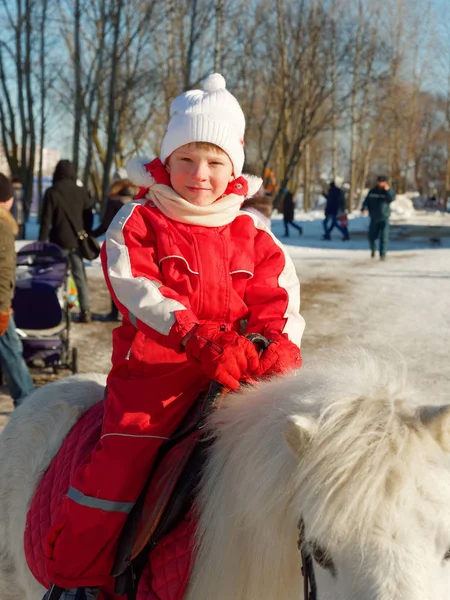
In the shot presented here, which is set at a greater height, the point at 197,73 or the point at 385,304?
the point at 197,73

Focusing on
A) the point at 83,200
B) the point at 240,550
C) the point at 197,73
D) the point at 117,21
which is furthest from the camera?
the point at 197,73

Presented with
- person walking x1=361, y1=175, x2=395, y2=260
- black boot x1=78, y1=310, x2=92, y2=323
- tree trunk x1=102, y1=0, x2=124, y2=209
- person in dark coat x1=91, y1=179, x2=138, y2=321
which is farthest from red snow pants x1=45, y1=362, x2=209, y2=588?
tree trunk x1=102, y1=0, x2=124, y2=209

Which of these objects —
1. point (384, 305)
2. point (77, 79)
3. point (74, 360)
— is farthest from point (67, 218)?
point (77, 79)

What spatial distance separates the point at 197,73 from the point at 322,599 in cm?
2625

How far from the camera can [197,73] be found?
25703mm

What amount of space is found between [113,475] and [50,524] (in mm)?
414

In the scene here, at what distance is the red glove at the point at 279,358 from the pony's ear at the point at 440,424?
0.51 m

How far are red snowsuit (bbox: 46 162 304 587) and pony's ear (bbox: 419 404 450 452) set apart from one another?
2.20 ft

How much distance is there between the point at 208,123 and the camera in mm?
2150

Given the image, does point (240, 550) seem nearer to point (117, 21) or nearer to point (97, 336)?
point (97, 336)

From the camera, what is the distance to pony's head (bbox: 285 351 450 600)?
50.5 inches

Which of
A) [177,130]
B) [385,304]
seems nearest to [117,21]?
[385,304]

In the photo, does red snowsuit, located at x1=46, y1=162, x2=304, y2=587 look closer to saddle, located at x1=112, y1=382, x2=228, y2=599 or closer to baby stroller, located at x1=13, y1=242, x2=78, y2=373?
saddle, located at x1=112, y1=382, x2=228, y2=599

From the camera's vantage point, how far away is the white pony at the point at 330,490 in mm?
1307
